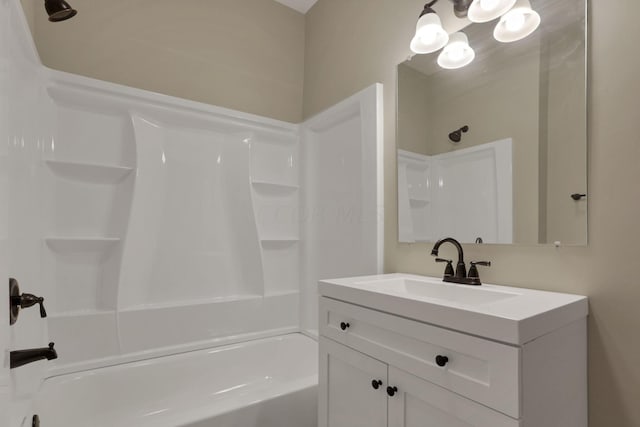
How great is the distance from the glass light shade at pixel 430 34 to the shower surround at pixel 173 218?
39cm

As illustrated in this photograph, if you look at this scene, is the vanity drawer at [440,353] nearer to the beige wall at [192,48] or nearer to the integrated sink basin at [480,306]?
the integrated sink basin at [480,306]

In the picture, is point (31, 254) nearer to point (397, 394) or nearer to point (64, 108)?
point (64, 108)

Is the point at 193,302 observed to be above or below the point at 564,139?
below

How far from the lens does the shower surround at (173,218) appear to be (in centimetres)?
167

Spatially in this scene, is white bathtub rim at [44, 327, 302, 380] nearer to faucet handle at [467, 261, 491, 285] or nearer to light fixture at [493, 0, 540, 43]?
faucet handle at [467, 261, 491, 285]

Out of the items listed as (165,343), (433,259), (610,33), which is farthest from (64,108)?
(610,33)

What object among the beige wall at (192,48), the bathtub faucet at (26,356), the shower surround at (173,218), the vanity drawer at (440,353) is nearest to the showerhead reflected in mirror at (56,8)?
the shower surround at (173,218)

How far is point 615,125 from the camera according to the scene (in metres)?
0.98

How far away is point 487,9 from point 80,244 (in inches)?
84.9

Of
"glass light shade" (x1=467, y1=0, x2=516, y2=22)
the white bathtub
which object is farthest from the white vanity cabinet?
"glass light shade" (x1=467, y1=0, x2=516, y2=22)

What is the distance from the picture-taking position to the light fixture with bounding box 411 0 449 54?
4.56 ft

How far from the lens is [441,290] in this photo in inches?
51.4

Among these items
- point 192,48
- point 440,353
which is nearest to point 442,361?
point 440,353

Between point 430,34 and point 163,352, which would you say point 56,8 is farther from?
point 163,352
